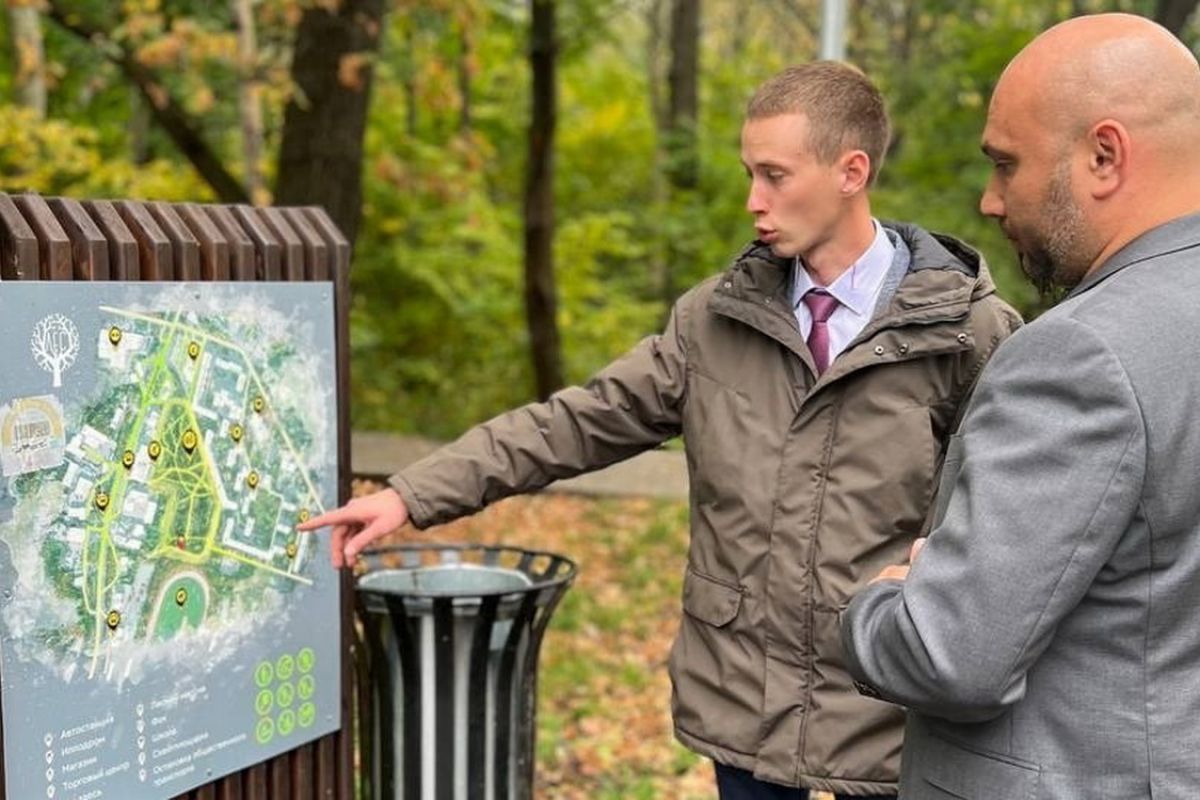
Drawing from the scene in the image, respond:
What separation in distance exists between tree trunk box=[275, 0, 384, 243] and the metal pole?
2326 mm

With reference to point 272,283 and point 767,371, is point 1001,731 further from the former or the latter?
point 272,283

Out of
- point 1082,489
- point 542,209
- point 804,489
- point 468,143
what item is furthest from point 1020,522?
point 542,209

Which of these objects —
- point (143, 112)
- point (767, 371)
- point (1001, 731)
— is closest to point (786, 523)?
point (767, 371)

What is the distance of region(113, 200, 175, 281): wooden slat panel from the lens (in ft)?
8.16

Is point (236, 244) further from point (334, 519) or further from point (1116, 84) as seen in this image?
point (1116, 84)

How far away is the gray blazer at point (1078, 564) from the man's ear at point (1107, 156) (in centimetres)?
8

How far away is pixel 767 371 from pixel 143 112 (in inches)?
458

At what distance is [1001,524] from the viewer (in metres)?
1.62

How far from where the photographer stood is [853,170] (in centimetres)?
260

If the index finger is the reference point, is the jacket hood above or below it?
above

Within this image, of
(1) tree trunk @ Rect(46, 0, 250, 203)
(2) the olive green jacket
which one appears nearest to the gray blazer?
(2) the olive green jacket

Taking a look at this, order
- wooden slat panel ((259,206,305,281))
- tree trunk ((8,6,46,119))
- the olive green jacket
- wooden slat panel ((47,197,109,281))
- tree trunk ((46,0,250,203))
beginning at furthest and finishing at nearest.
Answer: tree trunk ((8,6,46,119)) < tree trunk ((46,0,250,203)) < wooden slat panel ((259,206,305,281)) < the olive green jacket < wooden slat panel ((47,197,109,281))

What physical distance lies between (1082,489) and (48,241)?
169cm

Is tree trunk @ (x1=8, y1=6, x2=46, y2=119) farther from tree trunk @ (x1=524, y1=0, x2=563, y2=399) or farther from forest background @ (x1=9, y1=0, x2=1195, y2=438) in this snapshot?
tree trunk @ (x1=524, y1=0, x2=563, y2=399)
